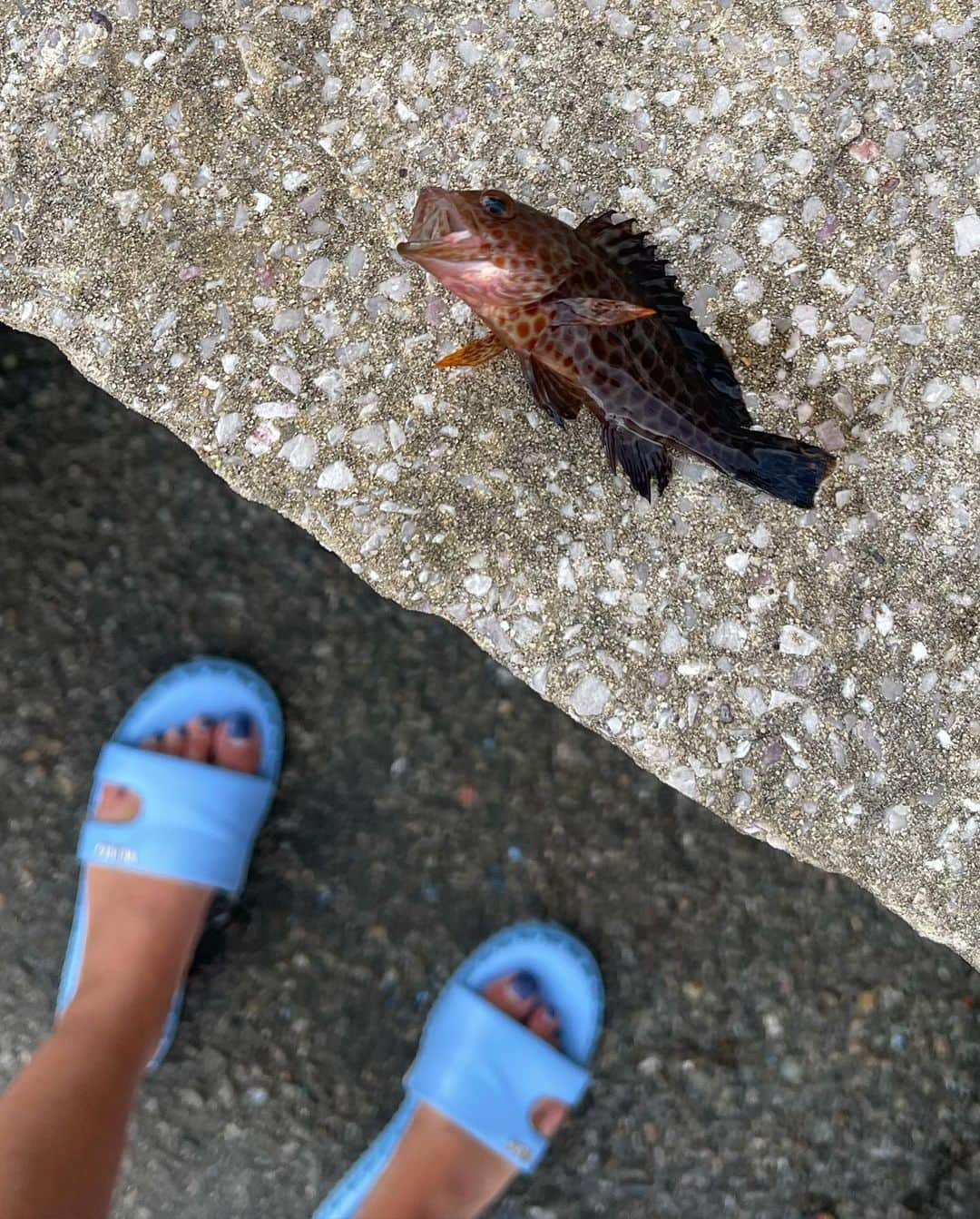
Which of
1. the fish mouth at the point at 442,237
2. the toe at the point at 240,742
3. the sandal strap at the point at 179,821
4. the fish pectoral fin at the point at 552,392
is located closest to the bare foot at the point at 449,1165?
the sandal strap at the point at 179,821

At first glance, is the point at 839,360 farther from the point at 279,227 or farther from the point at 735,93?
the point at 279,227

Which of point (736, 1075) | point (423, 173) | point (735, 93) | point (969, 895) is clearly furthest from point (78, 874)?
point (735, 93)

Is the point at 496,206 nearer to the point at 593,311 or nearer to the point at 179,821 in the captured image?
the point at 593,311

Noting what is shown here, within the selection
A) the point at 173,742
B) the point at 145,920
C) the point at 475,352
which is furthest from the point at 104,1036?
the point at 475,352

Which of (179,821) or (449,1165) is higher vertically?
(179,821)

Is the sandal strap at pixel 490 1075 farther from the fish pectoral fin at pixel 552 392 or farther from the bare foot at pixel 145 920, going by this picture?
the fish pectoral fin at pixel 552 392

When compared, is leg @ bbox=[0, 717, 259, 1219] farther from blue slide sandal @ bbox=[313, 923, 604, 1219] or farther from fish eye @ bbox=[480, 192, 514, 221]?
fish eye @ bbox=[480, 192, 514, 221]

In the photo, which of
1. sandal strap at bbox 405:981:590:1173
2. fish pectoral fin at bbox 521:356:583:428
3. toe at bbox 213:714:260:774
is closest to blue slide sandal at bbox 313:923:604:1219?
sandal strap at bbox 405:981:590:1173
